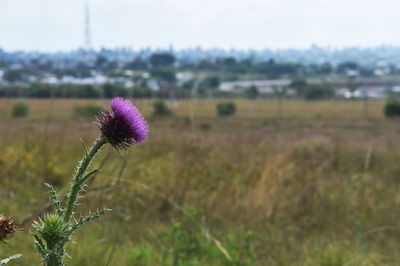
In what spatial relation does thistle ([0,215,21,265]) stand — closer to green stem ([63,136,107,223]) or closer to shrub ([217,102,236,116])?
green stem ([63,136,107,223])

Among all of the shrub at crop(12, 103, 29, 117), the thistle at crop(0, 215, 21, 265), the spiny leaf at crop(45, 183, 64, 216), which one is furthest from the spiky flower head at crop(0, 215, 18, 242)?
the shrub at crop(12, 103, 29, 117)

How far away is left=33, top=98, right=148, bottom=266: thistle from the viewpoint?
1.32 metres

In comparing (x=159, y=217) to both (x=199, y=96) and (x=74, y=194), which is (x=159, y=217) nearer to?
(x=74, y=194)

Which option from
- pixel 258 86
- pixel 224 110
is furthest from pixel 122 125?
pixel 258 86

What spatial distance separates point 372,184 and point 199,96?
55.4 meters

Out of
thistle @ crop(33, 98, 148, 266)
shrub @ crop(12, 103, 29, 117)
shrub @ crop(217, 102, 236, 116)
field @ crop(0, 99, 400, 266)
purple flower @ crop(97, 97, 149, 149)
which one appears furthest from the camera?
shrub @ crop(217, 102, 236, 116)

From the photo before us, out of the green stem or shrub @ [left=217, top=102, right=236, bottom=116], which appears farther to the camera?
shrub @ [left=217, top=102, right=236, bottom=116]

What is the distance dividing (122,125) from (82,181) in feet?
0.60

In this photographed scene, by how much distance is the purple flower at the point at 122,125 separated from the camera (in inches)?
58.7

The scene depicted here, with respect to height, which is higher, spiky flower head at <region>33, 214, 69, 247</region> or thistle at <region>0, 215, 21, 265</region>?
spiky flower head at <region>33, 214, 69, 247</region>

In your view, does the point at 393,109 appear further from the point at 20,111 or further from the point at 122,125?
the point at 122,125

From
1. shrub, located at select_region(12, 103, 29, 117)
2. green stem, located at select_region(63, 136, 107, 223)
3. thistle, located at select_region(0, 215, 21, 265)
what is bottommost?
shrub, located at select_region(12, 103, 29, 117)

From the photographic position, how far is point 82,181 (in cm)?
138

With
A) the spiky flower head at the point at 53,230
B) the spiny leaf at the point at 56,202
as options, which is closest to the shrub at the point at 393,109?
the spiny leaf at the point at 56,202
